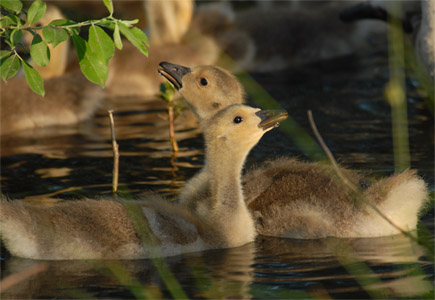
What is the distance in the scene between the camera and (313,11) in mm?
12773

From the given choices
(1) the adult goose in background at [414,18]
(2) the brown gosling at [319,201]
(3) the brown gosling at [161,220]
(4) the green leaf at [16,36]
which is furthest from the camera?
(1) the adult goose in background at [414,18]

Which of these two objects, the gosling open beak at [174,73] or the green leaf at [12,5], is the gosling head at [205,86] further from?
the green leaf at [12,5]

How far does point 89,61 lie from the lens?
4680mm

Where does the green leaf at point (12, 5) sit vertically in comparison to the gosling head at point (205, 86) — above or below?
above

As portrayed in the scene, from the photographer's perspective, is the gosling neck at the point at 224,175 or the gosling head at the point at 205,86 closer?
the gosling neck at the point at 224,175

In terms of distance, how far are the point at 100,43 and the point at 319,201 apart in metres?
1.91

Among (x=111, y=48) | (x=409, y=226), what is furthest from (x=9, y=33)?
(x=409, y=226)

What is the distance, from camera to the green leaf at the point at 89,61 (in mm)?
4637

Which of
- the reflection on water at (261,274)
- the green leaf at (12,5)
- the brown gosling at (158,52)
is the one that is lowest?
the reflection on water at (261,274)

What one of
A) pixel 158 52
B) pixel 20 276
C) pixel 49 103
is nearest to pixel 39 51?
pixel 20 276

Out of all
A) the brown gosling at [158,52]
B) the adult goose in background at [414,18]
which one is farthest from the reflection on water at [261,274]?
the brown gosling at [158,52]

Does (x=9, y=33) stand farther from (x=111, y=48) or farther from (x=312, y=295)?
(x=312, y=295)

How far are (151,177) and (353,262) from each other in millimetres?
2328

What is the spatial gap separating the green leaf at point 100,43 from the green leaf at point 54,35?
0.38 feet
